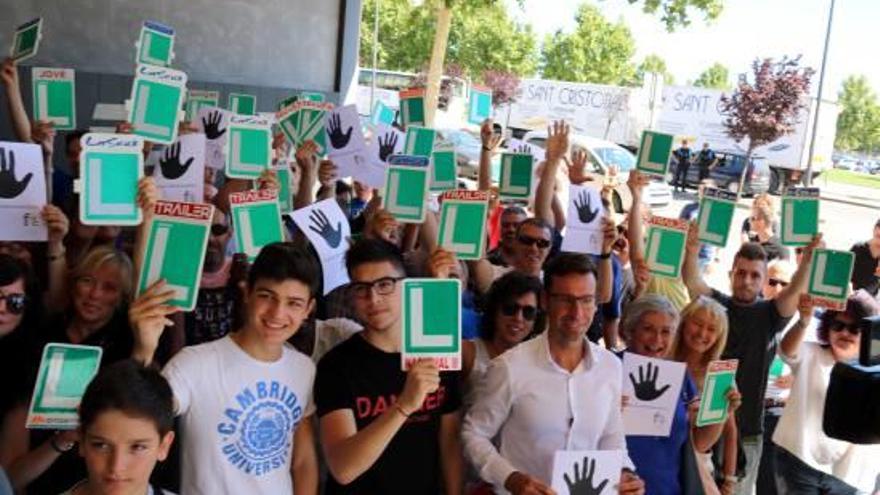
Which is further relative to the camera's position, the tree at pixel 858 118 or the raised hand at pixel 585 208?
the tree at pixel 858 118

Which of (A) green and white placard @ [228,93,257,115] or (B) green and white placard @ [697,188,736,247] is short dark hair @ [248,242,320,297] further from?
(A) green and white placard @ [228,93,257,115]

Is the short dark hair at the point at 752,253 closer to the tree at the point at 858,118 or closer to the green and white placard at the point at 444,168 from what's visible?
the green and white placard at the point at 444,168

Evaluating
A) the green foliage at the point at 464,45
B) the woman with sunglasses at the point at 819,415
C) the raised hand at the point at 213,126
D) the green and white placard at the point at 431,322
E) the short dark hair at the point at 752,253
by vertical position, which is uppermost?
the green foliage at the point at 464,45

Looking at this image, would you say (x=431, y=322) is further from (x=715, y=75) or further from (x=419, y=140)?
(x=715, y=75)

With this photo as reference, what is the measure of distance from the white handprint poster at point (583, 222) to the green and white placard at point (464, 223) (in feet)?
2.67

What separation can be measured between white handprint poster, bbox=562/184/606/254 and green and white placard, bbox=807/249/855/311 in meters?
1.01

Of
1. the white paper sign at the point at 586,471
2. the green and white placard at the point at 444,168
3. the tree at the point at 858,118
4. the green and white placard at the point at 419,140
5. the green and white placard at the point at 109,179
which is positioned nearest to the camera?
the white paper sign at the point at 586,471

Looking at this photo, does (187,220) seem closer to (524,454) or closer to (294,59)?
(524,454)

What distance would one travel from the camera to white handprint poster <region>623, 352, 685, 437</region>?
281 cm

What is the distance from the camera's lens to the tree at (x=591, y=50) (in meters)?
40.2

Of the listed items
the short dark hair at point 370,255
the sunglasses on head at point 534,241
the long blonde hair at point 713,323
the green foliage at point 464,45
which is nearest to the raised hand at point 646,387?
the long blonde hair at point 713,323

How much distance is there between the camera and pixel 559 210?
5219 mm

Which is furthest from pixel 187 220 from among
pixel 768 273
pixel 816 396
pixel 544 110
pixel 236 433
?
pixel 544 110

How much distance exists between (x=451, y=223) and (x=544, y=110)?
24534 millimetres
